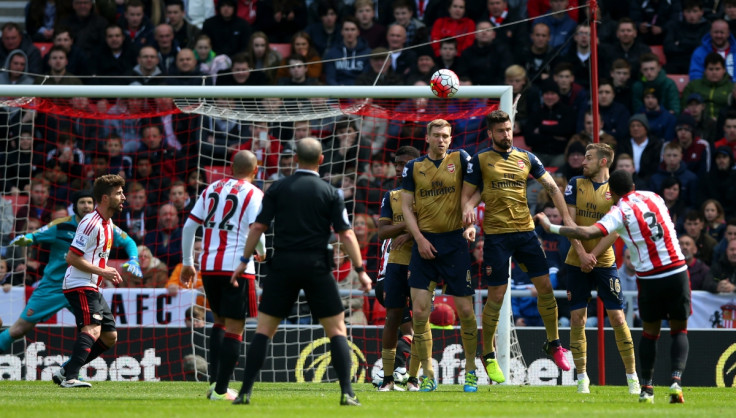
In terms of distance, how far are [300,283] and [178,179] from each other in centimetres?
890

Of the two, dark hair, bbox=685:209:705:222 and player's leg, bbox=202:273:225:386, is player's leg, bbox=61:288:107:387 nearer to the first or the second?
player's leg, bbox=202:273:225:386

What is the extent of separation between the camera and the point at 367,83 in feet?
59.3

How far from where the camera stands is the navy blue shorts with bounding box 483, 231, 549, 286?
36.4 ft

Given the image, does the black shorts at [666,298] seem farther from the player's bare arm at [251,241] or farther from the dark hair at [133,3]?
the dark hair at [133,3]

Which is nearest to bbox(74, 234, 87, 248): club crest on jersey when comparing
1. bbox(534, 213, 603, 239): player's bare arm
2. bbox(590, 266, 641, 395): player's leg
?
bbox(534, 213, 603, 239): player's bare arm

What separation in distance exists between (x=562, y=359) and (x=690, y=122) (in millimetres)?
7615

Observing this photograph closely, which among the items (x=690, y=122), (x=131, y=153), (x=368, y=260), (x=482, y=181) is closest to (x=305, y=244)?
(x=482, y=181)

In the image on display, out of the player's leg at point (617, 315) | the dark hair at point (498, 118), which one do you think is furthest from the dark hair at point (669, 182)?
the dark hair at point (498, 118)

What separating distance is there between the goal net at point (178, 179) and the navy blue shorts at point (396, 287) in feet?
7.36

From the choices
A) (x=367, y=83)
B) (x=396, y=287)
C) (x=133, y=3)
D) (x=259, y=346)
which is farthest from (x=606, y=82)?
(x=259, y=346)

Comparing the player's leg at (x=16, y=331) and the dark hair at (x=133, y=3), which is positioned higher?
the dark hair at (x=133, y=3)

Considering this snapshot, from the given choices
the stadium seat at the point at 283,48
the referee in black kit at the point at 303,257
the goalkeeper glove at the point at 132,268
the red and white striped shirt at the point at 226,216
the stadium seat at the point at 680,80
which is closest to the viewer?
the referee in black kit at the point at 303,257

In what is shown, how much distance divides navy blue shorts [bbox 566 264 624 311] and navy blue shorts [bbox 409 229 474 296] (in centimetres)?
133

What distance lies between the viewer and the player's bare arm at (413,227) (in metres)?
10.6
